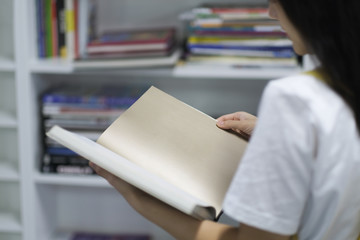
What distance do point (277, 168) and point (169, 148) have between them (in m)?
0.31

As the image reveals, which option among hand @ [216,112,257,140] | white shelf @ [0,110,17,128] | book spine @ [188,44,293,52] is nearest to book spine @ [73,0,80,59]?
white shelf @ [0,110,17,128]

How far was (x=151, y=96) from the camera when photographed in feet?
3.17

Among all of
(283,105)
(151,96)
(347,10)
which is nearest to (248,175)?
(283,105)

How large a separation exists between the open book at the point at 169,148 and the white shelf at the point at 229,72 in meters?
0.62

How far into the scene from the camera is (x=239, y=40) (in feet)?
5.30

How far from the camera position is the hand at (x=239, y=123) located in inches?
37.5

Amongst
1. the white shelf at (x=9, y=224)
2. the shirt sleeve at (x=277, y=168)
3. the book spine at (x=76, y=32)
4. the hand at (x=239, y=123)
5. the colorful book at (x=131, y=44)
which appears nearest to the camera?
the shirt sleeve at (x=277, y=168)

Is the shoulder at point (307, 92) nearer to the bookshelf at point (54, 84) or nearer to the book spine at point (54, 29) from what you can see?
the bookshelf at point (54, 84)

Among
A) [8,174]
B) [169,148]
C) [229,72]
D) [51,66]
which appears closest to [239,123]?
[169,148]

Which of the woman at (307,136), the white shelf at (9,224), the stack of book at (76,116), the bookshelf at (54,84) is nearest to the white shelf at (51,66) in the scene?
the bookshelf at (54,84)

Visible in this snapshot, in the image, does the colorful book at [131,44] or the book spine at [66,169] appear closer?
the colorful book at [131,44]

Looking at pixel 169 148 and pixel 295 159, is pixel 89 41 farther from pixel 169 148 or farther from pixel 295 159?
pixel 295 159

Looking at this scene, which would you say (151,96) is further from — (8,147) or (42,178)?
(8,147)

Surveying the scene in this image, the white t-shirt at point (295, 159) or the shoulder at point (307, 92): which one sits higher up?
the shoulder at point (307, 92)
